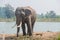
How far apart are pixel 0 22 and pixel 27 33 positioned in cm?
271

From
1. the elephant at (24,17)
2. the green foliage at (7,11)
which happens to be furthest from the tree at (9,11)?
the elephant at (24,17)

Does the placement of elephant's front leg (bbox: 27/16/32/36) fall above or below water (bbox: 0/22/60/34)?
above

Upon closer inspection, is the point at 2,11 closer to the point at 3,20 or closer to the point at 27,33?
the point at 3,20

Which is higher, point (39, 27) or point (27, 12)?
point (27, 12)

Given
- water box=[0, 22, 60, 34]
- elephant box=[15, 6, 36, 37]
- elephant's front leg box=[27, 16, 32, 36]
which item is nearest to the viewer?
elephant box=[15, 6, 36, 37]

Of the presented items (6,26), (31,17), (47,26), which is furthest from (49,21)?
(31,17)

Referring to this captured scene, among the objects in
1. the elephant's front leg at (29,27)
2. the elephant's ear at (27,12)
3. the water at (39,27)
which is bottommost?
the water at (39,27)

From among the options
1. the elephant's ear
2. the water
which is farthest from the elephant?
the water

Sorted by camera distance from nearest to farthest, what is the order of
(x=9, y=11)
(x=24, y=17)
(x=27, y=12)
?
(x=24, y=17) < (x=27, y=12) < (x=9, y=11)

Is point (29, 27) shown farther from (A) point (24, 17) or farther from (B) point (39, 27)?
(B) point (39, 27)

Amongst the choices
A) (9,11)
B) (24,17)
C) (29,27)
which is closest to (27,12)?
(24,17)

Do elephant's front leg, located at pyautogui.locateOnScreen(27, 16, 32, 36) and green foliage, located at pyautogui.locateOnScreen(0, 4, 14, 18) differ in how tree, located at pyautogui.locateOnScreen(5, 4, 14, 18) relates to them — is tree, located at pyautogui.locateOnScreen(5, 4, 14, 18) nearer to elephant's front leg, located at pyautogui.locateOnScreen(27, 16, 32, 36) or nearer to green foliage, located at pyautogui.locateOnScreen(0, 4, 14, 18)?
green foliage, located at pyautogui.locateOnScreen(0, 4, 14, 18)

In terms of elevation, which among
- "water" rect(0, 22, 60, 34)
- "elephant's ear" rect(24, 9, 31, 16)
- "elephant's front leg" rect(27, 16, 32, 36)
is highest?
"elephant's ear" rect(24, 9, 31, 16)

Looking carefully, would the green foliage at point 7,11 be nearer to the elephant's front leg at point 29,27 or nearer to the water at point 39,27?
the water at point 39,27
